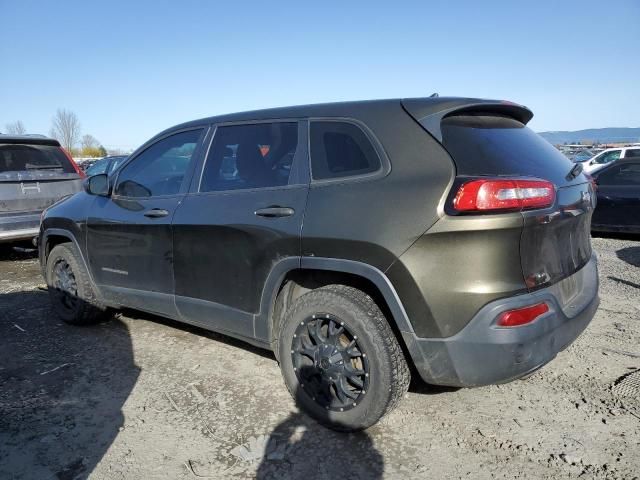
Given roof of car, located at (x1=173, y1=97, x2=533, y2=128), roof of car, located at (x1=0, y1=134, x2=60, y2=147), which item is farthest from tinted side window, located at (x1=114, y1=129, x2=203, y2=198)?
roof of car, located at (x1=0, y1=134, x2=60, y2=147)

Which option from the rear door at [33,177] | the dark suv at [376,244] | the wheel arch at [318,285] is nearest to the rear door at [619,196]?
the dark suv at [376,244]

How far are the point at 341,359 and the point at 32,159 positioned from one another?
241 inches

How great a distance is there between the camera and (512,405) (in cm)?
288

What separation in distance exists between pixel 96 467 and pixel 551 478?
219 centimetres

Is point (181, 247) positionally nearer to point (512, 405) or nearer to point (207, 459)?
point (207, 459)

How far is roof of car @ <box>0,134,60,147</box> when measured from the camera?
641 cm

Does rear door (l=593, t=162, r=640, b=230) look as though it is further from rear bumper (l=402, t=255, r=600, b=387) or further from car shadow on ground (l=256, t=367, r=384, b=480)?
car shadow on ground (l=256, t=367, r=384, b=480)

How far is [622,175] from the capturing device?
316 inches

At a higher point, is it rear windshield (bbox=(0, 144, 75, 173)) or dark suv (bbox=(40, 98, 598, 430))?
rear windshield (bbox=(0, 144, 75, 173))

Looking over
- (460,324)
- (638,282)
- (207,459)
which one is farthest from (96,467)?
(638,282)

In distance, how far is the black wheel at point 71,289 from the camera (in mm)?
4168

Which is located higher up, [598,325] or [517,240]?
[517,240]

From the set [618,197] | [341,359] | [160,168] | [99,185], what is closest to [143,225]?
[160,168]

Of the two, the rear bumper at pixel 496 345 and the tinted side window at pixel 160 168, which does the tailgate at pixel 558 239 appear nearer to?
the rear bumper at pixel 496 345
